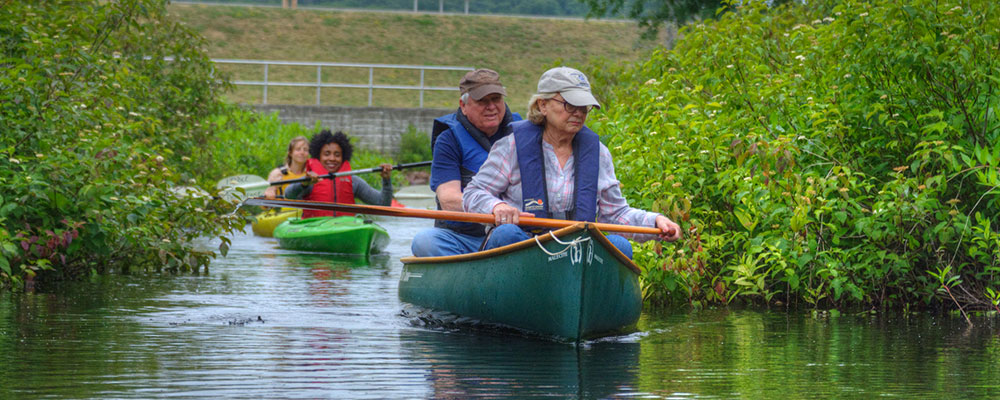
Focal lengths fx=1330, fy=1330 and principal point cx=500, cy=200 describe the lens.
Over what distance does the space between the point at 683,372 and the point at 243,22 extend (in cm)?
4605

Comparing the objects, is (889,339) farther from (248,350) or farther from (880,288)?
(248,350)

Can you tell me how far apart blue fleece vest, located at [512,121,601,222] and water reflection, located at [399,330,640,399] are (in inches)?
27.0

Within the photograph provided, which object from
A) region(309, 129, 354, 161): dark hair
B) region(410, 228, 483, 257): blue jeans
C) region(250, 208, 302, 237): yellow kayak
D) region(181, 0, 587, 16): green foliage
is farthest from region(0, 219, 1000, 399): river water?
region(181, 0, 587, 16): green foliage

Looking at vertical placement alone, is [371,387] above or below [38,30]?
below

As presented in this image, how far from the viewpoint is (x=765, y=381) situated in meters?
5.52

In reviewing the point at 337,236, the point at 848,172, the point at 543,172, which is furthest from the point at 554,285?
the point at 337,236

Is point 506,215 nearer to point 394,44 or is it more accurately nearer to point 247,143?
point 247,143

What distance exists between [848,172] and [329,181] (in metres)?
6.80

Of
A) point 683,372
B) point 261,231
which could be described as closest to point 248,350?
point 683,372

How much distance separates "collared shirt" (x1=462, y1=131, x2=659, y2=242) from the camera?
6.78m

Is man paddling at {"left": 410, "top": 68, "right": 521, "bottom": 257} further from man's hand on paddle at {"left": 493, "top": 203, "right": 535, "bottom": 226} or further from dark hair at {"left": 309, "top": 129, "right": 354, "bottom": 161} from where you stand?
dark hair at {"left": 309, "top": 129, "right": 354, "bottom": 161}

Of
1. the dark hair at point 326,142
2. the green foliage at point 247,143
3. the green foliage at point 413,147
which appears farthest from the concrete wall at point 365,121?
the dark hair at point 326,142

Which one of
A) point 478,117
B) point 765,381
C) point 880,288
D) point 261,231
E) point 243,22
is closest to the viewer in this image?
point 765,381

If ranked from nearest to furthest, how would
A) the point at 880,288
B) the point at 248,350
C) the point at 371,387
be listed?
the point at 371,387 → the point at 248,350 → the point at 880,288
